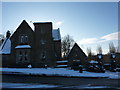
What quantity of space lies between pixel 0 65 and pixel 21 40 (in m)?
7.90

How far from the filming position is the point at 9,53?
35469mm

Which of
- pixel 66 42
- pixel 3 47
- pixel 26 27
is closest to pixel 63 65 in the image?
pixel 26 27

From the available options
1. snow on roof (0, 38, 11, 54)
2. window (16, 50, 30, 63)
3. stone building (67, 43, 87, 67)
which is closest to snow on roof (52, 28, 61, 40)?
stone building (67, 43, 87, 67)

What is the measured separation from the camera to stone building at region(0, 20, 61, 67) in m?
34.3

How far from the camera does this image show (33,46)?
1373 inches

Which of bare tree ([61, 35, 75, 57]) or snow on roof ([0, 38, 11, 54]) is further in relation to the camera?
bare tree ([61, 35, 75, 57])

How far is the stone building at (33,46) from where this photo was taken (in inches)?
1352

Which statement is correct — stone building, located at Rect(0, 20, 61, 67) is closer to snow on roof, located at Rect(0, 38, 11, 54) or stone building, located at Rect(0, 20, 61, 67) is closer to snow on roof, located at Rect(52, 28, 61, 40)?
snow on roof, located at Rect(0, 38, 11, 54)

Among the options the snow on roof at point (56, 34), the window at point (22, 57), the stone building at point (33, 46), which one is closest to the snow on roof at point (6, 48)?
the stone building at point (33, 46)

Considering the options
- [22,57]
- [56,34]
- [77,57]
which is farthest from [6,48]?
[77,57]

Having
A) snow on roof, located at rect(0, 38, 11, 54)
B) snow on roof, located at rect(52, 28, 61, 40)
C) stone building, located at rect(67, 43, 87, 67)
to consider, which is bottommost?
stone building, located at rect(67, 43, 87, 67)

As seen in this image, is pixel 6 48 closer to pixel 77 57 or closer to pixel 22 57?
pixel 22 57

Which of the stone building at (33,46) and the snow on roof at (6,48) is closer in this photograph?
the stone building at (33,46)

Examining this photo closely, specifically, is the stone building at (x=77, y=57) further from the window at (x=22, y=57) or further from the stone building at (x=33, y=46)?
the window at (x=22, y=57)
